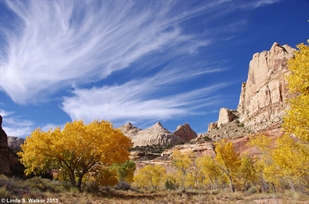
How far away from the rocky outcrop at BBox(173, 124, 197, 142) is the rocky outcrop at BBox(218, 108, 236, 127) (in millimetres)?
44391

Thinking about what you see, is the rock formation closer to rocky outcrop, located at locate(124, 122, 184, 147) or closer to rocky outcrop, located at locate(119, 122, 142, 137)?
rocky outcrop, located at locate(124, 122, 184, 147)

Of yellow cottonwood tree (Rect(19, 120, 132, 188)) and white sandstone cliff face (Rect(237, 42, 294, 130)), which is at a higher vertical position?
white sandstone cliff face (Rect(237, 42, 294, 130))

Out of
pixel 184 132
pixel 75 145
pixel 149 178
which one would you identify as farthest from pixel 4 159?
pixel 184 132

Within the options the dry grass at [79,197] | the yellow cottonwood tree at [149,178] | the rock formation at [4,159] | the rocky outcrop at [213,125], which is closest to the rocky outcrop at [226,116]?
the rocky outcrop at [213,125]

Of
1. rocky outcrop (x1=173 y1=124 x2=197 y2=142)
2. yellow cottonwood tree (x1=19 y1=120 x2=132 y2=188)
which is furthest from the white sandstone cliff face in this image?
yellow cottonwood tree (x1=19 y1=120 x2=132 y2=188)

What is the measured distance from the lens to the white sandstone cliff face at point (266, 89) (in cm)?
8169

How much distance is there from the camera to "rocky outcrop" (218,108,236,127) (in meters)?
116

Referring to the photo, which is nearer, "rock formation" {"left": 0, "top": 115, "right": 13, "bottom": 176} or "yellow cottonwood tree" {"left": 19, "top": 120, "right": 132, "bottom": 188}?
"yellow cottonwood tree" {"left": 19, "top": 120, "right": 132, "bottom": 188}

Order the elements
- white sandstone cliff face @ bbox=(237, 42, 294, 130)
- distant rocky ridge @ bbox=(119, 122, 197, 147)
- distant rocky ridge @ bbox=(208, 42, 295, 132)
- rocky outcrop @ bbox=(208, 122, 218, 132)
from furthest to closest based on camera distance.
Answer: distant rocky ridge @ bbox=(119, 122, 197, 147), rocky outcrop @ bbox=(208, 122, 218, 132), white sandstone cliff face @ bbox=(237, 42, 294, 130), distant rocky ridge @ bbox=(208, 42, 295, 132)

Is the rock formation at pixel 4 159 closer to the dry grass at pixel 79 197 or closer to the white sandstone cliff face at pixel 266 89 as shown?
the dry grass at pixel 79 197

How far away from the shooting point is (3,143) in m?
29.7

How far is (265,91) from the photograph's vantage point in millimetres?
91250

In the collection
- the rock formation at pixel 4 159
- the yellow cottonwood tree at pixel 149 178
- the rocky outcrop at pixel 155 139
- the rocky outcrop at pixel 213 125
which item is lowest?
the yellow cottonwood tree at pixel 149 178

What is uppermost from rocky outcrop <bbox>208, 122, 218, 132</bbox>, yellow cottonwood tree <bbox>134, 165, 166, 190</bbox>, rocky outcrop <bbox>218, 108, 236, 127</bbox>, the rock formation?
rocky outcrop <bbox>218, 108, 236, 127</bbox>
